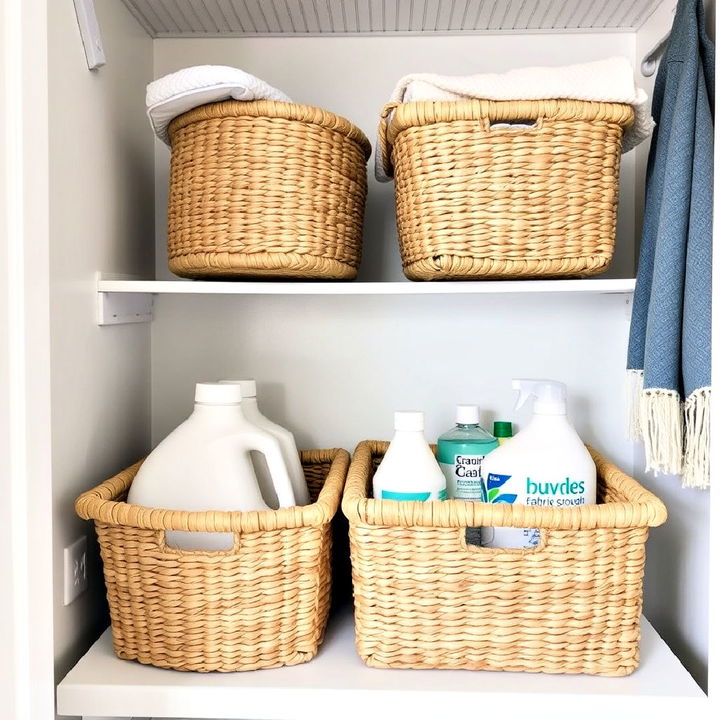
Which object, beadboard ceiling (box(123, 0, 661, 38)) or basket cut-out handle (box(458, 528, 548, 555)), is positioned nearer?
basket cut-out handle (box(458, 528, 548, 555))

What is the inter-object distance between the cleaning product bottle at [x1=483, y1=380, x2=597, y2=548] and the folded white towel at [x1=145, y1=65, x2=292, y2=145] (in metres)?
→ 0.56

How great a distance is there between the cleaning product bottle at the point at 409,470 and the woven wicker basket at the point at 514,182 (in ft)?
0.73

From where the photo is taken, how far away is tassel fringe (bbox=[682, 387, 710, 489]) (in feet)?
2.95

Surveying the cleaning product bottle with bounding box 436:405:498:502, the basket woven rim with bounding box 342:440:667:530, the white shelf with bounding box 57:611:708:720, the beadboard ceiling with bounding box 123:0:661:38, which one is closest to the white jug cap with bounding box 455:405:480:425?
the cleaning product bottle with bounding box 436:405:498:502

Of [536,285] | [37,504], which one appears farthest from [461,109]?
[37,504]

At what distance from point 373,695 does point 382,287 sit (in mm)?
542

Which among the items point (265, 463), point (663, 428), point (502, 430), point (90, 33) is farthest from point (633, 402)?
point (90, 33)

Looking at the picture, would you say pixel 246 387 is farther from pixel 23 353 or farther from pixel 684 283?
pixel 684 283

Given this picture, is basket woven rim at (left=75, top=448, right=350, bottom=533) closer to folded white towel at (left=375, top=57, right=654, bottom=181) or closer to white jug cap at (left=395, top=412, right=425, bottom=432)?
white jug cap at (left=395, top=412, right=425, bottom=432)

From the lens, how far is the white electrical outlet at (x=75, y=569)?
1.01m

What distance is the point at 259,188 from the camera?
40.8 inches

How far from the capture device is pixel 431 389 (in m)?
1.37

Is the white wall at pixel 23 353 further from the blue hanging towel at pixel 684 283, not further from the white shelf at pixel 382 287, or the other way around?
the blue hanging towel at pixel 684 283

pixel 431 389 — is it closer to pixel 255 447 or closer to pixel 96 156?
pixel 255 447
